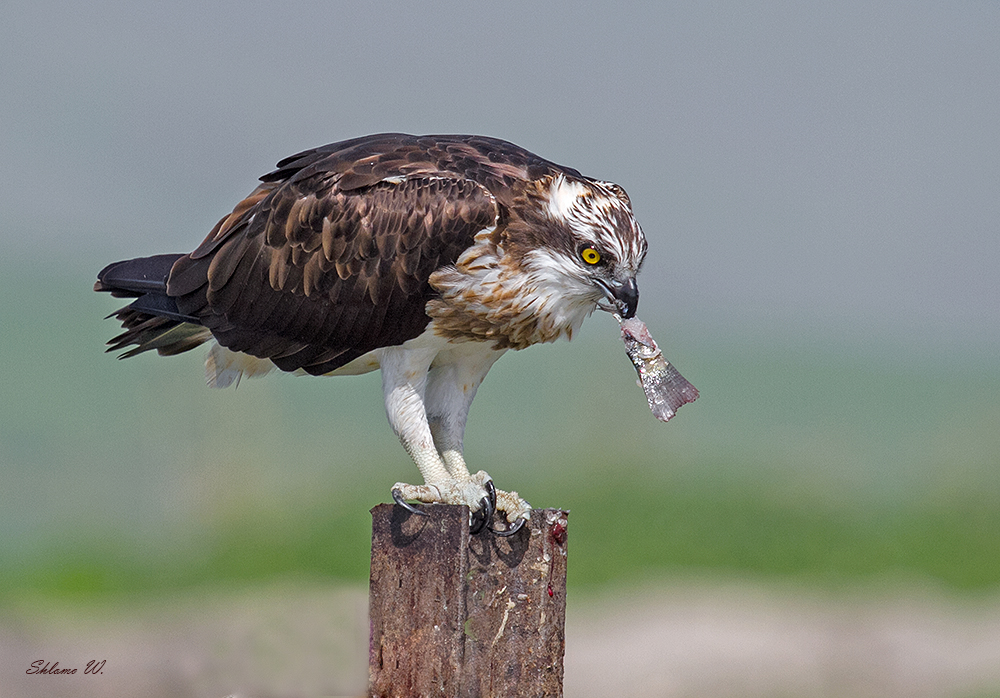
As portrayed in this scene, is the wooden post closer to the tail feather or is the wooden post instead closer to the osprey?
the osprey

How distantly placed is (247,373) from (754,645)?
9.14 meters

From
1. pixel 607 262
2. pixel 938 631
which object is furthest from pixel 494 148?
pixel 938 631

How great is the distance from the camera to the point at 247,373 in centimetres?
603

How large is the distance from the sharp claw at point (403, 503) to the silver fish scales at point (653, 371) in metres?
1.13

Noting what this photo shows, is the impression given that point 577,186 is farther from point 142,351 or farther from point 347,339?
point 142,351

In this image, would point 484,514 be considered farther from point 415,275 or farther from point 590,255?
point 590,255

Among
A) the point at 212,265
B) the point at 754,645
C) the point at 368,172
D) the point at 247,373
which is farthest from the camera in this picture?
the point at 754,645

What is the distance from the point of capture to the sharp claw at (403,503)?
176 inches

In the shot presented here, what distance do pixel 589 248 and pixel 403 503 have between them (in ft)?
4.34

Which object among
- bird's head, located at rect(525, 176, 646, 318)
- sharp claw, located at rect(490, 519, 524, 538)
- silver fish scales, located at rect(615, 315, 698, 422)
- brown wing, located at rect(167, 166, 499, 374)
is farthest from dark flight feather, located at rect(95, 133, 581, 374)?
sharp claw, located at rect(490, 519, 524, 538)

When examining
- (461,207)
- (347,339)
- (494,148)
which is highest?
(494,148)

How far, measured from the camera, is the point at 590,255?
486 centimetres

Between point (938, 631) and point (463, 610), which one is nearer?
point (463, 610)

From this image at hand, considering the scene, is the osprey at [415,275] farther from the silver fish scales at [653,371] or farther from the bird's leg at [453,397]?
the silver fish scales at [653,371]
